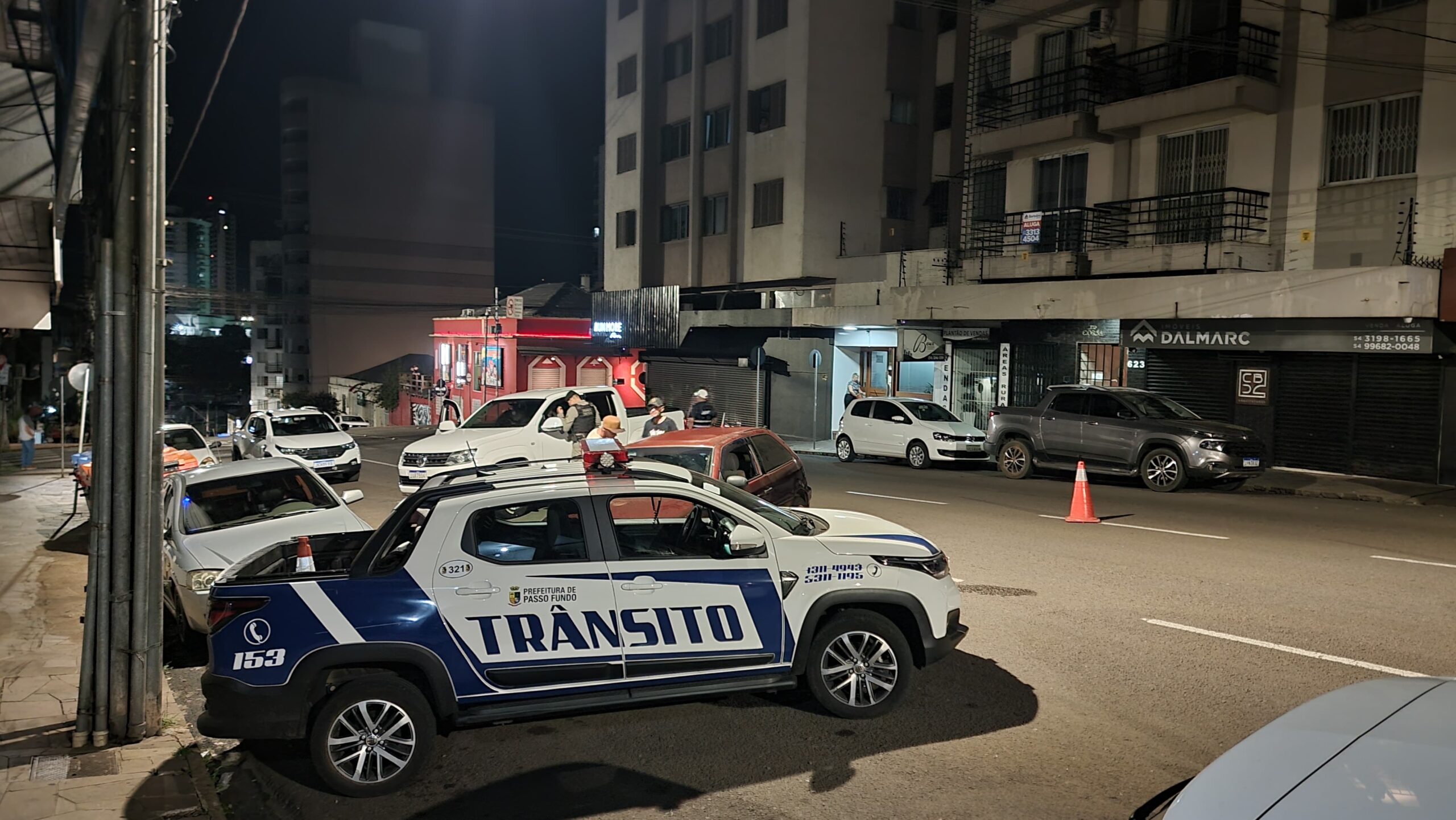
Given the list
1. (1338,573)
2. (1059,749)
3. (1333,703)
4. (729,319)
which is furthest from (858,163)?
(1333,703)

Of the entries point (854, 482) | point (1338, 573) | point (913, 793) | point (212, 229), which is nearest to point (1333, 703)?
point (913, 793)

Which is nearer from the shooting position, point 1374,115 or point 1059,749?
point 1059,749

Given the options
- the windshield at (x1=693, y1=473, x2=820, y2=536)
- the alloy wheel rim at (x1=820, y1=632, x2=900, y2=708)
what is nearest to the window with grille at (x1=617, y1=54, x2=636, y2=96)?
the windshield at (x1=693, y1=473, x2=820, y2=536)

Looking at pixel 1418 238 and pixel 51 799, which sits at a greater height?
pixel 1418 238

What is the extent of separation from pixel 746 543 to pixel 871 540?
3.00ft

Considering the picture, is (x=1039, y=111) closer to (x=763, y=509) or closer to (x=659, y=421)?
(x=659, y=421)

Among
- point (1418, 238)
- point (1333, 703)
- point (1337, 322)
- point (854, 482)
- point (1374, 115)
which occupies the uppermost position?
point (1374, 115)

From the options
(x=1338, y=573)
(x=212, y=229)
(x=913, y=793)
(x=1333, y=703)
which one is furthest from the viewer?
(x=212, y=229)

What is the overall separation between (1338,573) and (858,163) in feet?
87.8

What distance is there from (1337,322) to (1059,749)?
56.7 feet

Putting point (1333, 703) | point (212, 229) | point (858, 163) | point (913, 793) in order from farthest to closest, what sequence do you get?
point (212, 229) → point (858, 163) → point (913, 793) → point (1333, 703)

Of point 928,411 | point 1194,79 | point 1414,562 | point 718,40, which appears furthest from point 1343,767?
point 718,40

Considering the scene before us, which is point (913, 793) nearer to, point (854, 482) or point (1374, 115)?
point (854, 482)

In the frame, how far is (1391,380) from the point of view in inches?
790
